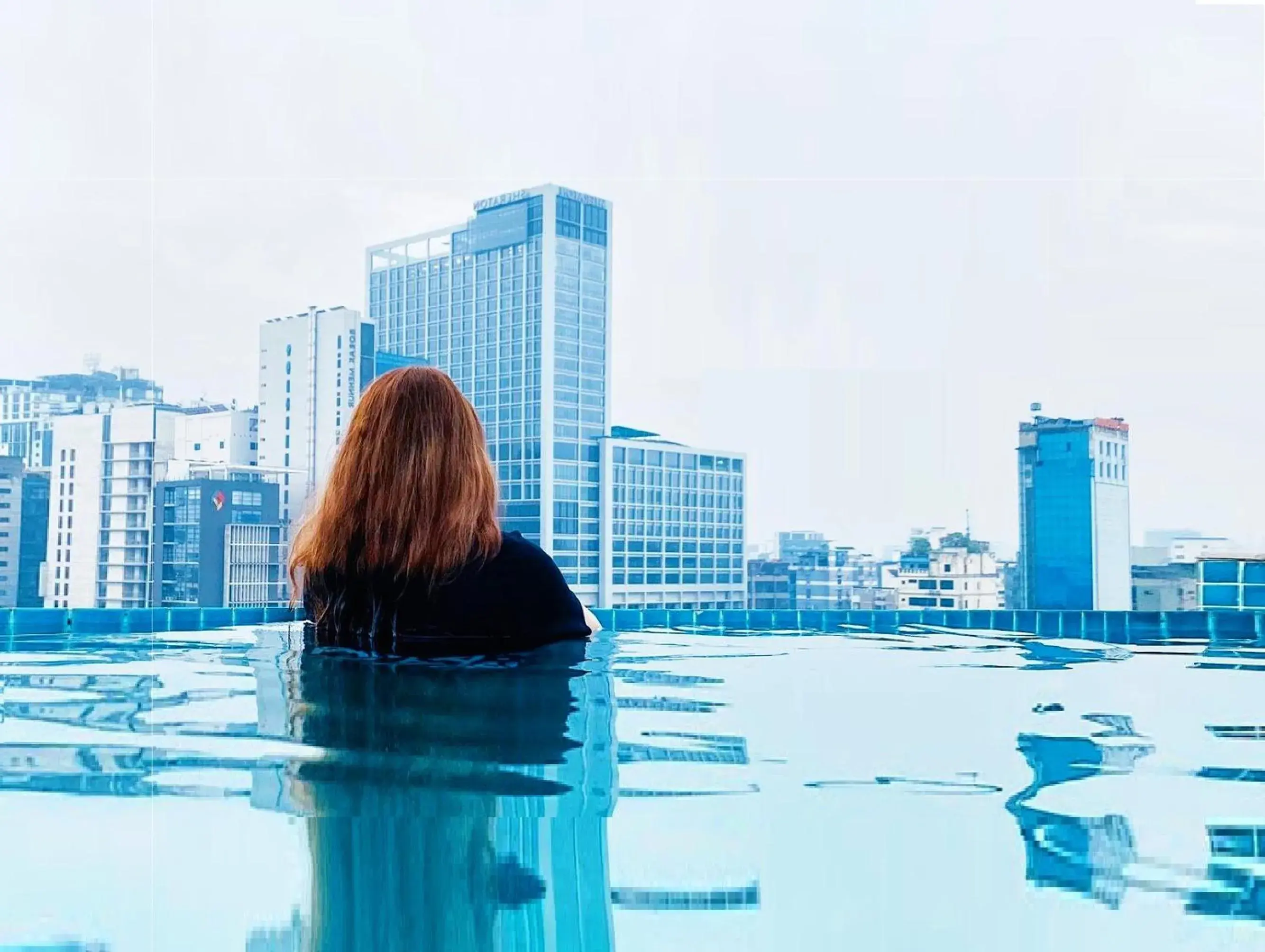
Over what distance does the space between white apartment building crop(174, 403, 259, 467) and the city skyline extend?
1251 millimetres

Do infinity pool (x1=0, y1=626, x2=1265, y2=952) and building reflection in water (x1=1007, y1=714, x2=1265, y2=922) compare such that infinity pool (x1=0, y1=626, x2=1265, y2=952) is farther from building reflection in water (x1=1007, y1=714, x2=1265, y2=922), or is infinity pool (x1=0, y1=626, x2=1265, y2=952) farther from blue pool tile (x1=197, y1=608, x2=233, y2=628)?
blue pool tile (x1=197, y1=608, x2=233, y2=628)

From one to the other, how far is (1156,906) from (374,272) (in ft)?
204

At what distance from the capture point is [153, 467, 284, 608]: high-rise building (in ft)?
140

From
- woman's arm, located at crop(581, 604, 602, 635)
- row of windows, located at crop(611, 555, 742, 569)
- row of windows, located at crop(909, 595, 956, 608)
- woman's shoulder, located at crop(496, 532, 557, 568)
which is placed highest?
woman's shoulder, located at crop(496, 532, 557, 568)

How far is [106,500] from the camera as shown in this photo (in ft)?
151

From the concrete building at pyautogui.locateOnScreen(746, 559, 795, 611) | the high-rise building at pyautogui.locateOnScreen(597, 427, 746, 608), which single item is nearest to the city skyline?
the high-rise building at pyautogui.locateOnScreen(597, 427, 746, 608)

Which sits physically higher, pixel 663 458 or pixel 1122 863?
pixel 663 458

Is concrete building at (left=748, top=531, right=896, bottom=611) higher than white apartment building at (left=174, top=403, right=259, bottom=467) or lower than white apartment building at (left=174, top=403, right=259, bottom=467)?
lower

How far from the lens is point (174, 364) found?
1907 inches

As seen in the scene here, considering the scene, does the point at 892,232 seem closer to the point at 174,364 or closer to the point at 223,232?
the point at 223,232

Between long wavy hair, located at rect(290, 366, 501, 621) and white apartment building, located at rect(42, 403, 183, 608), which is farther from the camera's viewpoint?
white apartment building, located at rect(42, 403, 183, 608)

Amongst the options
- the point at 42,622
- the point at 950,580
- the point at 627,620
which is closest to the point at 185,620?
the point at 42,622

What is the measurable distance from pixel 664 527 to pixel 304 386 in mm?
16243

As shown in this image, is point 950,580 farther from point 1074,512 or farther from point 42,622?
point 42,622
